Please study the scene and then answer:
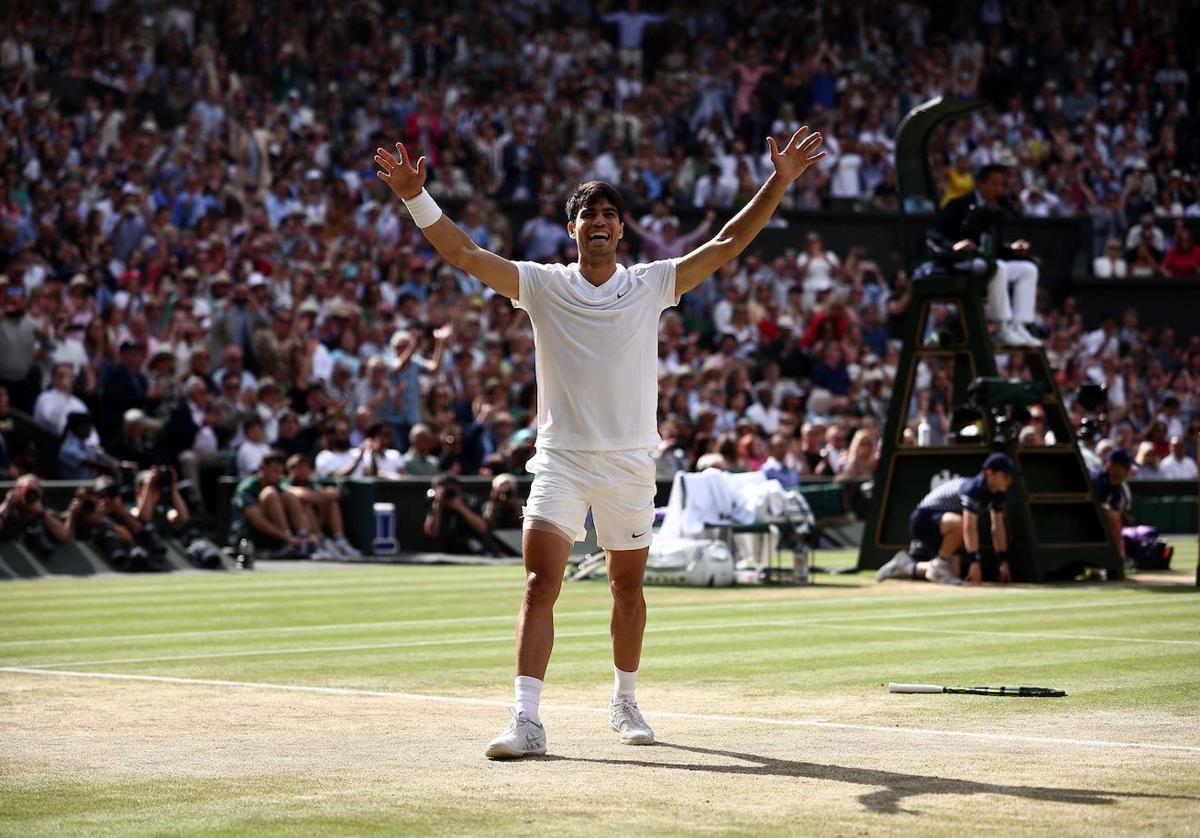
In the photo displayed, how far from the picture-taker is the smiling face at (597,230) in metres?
8.31

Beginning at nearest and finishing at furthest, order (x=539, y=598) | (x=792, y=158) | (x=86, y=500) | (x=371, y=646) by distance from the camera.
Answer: (x=539, y=598), (x=792, y=158), (x=371, y=646), (x=86, y=500)

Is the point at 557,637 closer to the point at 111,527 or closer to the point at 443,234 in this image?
the point at 443,234

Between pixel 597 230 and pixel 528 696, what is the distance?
1.98m

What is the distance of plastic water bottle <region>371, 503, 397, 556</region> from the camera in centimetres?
2495

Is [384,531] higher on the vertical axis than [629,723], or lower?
higher

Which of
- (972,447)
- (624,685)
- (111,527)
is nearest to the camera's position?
(624,685)

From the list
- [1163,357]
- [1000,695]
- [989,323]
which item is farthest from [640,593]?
[1163,357]

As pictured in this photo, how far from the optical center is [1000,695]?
985cm

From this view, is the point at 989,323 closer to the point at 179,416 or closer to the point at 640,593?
the point at 179,416

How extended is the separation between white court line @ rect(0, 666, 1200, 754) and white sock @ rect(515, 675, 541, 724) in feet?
4.53

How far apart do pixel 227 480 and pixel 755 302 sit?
11348 millimetres

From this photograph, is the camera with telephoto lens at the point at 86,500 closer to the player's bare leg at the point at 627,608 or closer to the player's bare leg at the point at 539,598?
the player's bare leg at the point at 627,608

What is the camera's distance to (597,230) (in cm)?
834

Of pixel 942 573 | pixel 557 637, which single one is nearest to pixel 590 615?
pixel 557 637
